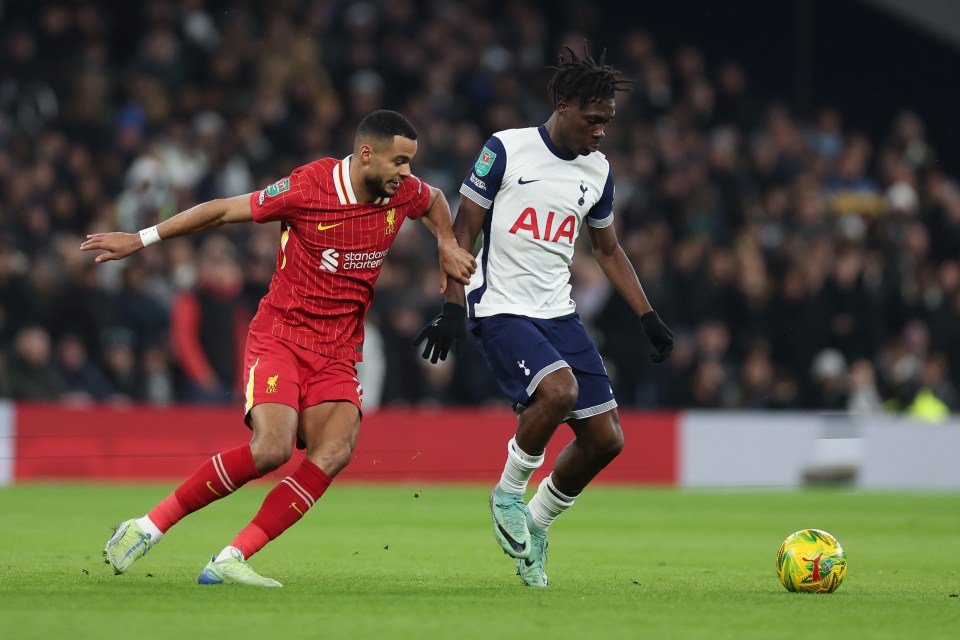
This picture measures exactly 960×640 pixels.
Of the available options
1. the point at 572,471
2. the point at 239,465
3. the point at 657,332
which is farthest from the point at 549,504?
the point at 239,465

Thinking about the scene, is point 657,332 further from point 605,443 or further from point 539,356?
point 539,356

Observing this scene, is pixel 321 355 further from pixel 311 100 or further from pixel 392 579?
pixel 311 100

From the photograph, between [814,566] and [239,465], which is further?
[814,566]

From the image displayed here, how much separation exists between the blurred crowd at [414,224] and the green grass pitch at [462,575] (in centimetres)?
195

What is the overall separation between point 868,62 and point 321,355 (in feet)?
61.7

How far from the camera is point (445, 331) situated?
7508mm

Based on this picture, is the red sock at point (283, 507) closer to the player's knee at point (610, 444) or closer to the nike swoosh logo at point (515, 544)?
the nike swoosh logo at point (515, 544)

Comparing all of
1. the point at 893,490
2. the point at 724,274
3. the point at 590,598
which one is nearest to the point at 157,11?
the point at 724,274

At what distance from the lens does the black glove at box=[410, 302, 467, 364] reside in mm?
7492

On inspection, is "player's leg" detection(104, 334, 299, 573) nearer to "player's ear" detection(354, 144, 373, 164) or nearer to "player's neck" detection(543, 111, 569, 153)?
"player's ear" detection(354, 144, 373, 164)

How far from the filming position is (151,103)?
687 inches

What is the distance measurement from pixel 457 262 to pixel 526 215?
0.60 metres

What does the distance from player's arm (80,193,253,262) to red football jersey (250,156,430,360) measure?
0.24 m

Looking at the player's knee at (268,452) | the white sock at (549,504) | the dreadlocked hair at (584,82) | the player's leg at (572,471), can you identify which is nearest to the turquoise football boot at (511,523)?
the player's leg at (572,471)
